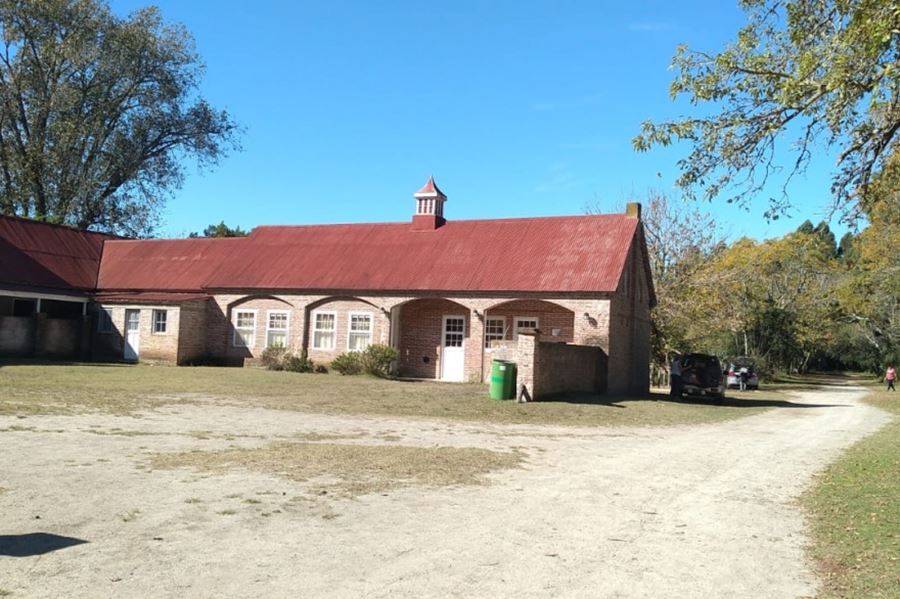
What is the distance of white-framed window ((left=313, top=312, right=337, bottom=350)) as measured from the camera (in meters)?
30.5

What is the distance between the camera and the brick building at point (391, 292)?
27594 millimetres

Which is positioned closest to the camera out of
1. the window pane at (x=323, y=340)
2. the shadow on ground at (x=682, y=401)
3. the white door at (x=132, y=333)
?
the shadow on ground at (x=682, y=401)

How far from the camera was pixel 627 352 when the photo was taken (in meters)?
29.6

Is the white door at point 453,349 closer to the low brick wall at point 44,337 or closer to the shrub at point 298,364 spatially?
the shrub at point 298,364

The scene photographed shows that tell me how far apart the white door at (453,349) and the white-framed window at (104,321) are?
15024 millimetres

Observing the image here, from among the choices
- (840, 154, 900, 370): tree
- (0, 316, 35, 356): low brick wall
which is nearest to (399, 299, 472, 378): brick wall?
(0, 316, 35, 356): low brick wall

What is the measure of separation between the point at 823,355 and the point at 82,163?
2676 inches

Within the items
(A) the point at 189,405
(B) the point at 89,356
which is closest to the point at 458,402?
(A) the point at 189,405

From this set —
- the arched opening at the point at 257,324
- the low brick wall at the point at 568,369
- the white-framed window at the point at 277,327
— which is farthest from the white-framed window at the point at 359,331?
the low brick wall at the point at 568,369

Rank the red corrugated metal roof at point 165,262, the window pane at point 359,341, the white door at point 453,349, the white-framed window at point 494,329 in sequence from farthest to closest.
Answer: the red corrugated metal roof at point 165,262, the window pane at point 359,341, the white door at point 453,349, the white-framed window at point 494,329

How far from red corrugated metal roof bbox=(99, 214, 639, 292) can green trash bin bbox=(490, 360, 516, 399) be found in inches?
238

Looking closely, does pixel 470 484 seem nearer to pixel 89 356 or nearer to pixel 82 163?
pixel 89 356

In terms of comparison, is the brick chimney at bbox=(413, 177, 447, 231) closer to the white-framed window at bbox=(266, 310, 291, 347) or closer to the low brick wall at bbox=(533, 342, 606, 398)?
the white-framed window at bbox=(266, 310, 291, 347)

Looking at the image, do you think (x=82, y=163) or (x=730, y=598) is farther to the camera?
(x=82, y=163)
